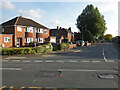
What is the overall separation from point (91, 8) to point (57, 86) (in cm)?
5326

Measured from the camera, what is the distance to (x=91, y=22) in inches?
1991

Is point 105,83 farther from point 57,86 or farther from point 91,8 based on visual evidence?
point 91,8

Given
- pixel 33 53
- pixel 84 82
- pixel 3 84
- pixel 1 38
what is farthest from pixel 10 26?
pixel 84 82

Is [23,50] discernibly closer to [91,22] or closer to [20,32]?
[20,32]

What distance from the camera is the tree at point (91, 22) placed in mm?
49931

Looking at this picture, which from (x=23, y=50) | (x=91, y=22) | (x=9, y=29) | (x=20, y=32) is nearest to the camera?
(x=23, y=50)

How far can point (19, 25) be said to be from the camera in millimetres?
25547

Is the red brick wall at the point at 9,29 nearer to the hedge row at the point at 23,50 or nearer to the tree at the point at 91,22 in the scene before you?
the hedge row at the point at 23,50

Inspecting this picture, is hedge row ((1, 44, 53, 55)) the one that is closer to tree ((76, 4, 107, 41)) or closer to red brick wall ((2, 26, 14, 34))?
red brick wall ((2, 26, 14, 34))

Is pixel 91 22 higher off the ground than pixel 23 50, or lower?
higher

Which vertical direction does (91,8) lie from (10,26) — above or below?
above

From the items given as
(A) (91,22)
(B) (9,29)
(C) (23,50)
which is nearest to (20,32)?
(B) (9,29)

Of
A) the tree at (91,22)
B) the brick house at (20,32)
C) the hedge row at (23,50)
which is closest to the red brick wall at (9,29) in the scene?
the brick house at (20,32)

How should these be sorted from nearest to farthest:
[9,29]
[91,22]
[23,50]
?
[23,50] → [9,29] → [91,22]
